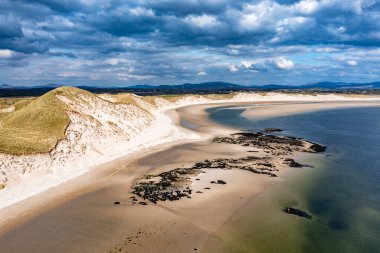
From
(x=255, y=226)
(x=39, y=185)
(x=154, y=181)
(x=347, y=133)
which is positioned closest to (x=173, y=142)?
(x=154, y=181)

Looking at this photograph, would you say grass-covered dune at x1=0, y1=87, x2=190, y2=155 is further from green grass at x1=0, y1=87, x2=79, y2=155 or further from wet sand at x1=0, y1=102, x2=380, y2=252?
wet sand at x1=0, y1=102, x2=380, y2=252

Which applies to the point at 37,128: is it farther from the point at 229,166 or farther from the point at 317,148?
the point at 317,148

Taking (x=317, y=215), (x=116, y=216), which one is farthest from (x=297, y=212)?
(x=116, y=216)

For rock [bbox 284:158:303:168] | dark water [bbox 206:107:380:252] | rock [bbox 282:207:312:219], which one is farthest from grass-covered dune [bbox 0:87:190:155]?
rock [bbox 284:158:303:168]

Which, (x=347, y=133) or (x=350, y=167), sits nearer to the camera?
(x=350, y=167)

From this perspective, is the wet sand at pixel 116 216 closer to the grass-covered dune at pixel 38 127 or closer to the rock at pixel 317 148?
the grass-covered dune at pixel 38 127

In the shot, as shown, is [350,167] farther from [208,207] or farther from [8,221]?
[8,221]
